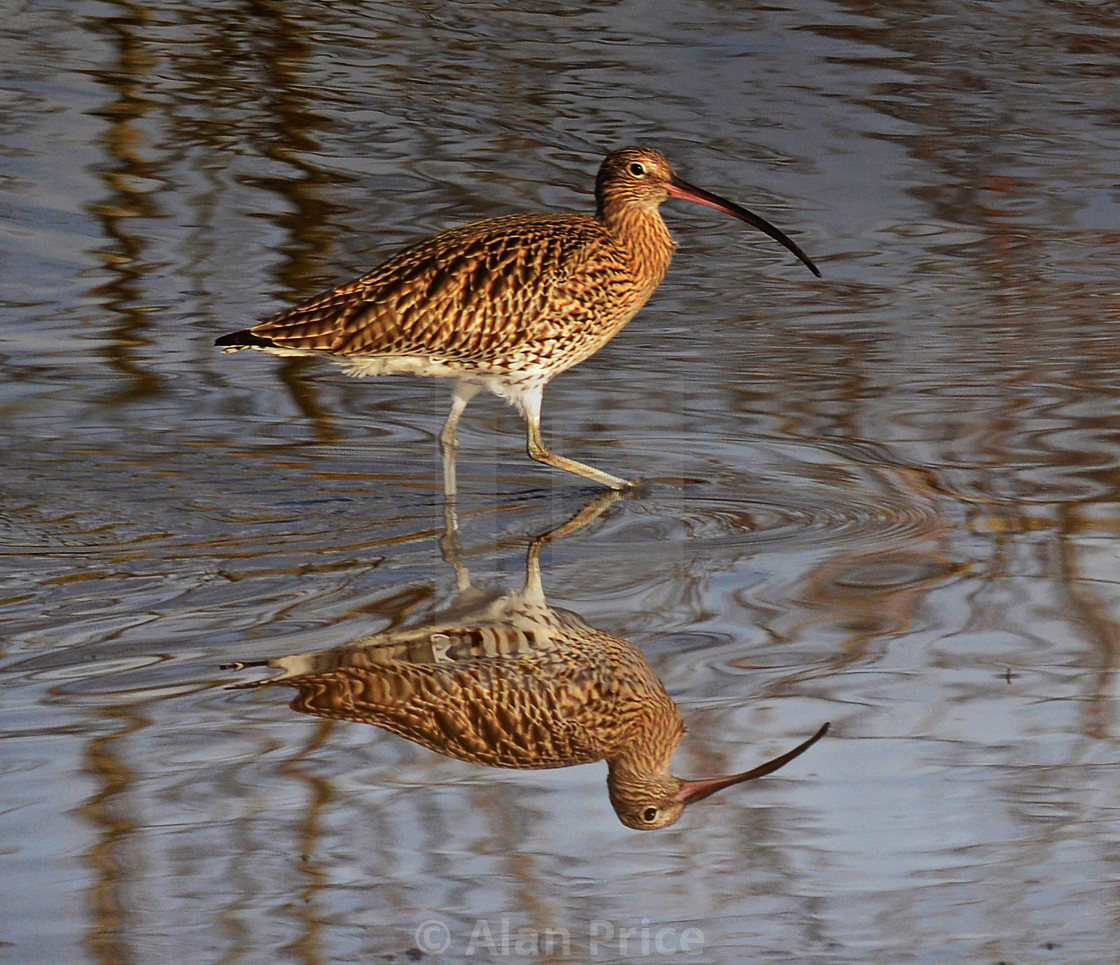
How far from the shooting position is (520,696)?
16.1 ft

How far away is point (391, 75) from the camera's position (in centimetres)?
1282

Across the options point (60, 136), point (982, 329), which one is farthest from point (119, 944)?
point (60, 136)

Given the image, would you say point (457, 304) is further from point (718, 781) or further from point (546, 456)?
point (718, 781)

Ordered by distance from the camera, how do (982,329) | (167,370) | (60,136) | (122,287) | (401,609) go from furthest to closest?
(60,136) < (122,287) < (982,329) < (167,370) < (401,609)

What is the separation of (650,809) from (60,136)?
826 centimetres

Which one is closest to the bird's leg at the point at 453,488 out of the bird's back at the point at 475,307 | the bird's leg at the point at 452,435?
the bird's leg at the point at 452,435

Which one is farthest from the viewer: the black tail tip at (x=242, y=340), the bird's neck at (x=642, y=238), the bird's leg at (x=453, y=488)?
the bird's neck at (x=642, y=238)

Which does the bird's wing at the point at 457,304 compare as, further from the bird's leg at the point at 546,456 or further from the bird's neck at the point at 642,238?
the bird's neck at the point at 642,238

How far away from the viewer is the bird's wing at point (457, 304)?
23.1 feet

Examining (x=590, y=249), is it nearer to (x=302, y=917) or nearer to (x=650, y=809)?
(x=650, y=809)

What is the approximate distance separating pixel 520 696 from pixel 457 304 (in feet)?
8.05

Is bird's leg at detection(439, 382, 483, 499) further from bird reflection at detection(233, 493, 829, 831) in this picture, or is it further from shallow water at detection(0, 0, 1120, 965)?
bird reflection at detection(233, 493, 829, 831)

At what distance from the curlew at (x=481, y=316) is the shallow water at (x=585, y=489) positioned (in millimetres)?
330

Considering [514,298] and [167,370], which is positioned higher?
[514,298]
